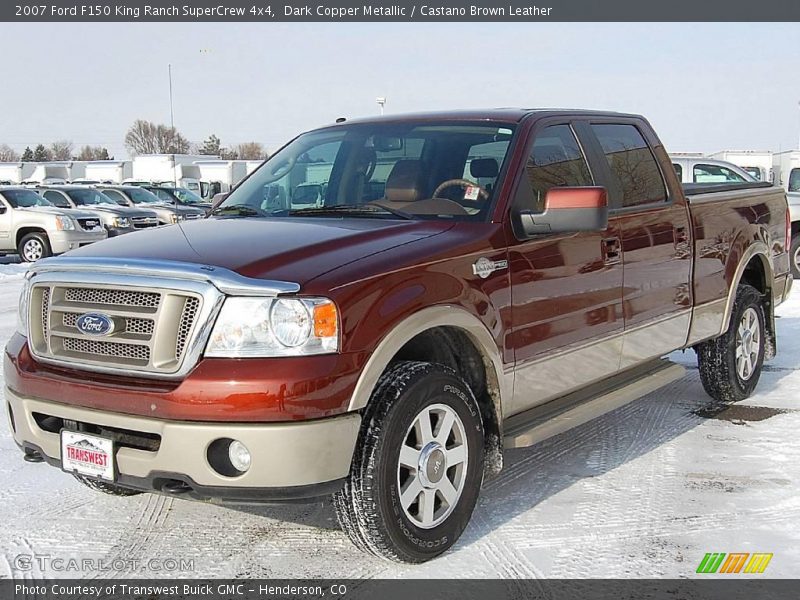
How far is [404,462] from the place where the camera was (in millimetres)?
3623

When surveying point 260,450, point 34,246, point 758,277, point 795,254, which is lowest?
point 795,254

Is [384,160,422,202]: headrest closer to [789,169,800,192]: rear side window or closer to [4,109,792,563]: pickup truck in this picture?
[4,109,792,563]: pickup truck

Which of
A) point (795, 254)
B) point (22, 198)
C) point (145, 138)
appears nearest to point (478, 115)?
point (795, 254)

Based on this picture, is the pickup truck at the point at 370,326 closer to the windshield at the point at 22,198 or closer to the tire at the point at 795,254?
the tire at the point at 795,254

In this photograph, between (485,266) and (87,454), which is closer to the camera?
(87,454)

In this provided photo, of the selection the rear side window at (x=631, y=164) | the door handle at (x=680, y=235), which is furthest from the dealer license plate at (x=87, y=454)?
the door handle at (x=680, y=235)

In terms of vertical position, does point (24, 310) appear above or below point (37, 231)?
above

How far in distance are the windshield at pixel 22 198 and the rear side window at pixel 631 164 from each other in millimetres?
15703

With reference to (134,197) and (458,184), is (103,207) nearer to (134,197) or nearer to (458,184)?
(134,197)

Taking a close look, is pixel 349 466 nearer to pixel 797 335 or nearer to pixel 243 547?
pixel 243 547

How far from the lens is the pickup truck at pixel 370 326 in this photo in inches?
130

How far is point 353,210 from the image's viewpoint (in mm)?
4453

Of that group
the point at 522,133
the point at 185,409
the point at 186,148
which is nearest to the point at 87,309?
the point at 185,409

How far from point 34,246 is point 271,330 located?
1633cm
